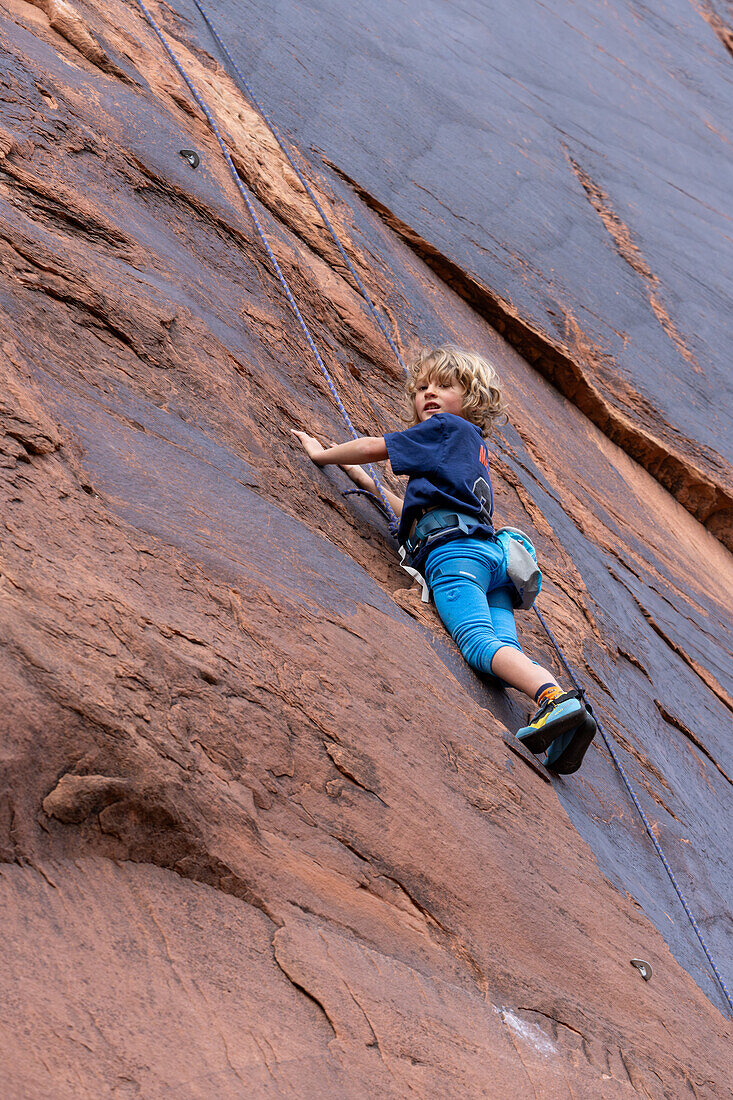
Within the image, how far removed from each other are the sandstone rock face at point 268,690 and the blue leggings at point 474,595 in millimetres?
117

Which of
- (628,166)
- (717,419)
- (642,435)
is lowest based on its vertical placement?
(642,435)

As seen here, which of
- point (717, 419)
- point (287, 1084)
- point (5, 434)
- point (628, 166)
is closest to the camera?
point (287, 1084)

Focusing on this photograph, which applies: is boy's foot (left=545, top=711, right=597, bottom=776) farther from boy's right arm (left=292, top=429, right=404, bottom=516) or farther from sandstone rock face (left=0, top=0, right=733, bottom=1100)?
boy's right arm (left=292, top=429, right=404, bottom=516)

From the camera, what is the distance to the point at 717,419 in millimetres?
7184

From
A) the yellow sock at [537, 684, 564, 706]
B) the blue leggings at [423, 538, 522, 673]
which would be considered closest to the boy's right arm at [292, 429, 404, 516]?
the blue leggings at [423, 538, 522, 673]

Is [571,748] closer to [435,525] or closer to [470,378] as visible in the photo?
[435,525]

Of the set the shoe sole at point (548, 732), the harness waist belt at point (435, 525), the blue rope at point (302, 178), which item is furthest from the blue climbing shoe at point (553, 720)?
the blue rope at point (302, 178)

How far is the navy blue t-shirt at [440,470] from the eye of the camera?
A: 139 inches

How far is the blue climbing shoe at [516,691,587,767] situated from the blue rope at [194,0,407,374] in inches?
90.4

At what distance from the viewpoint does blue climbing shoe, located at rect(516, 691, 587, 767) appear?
2965mm

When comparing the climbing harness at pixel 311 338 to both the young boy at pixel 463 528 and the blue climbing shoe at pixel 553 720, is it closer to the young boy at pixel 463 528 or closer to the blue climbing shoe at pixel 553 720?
the young boy at pixel 463 528

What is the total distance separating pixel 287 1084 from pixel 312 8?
22.4 feet

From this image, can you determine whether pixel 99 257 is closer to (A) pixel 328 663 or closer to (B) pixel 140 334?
(B) pixel 140 334

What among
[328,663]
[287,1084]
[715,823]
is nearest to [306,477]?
[328,663]
